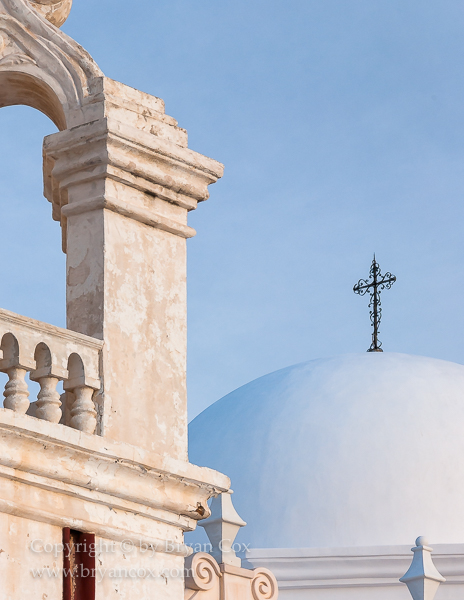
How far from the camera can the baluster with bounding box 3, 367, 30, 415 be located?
673cm

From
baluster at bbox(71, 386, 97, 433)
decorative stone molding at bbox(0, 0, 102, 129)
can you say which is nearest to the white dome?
decorative stone molding at bbox(0, 0, 102, 129)

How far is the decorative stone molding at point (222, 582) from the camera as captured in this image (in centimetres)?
988

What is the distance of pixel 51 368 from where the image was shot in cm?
693

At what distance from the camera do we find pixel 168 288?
767 cm

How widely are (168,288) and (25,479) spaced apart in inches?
62.0

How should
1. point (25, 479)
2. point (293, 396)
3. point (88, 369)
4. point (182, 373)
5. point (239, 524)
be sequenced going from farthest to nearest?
point (293, 396), point (239, 524), point (182, 373), point (88, 369), point (25, 479)

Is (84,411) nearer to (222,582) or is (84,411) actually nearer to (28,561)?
(28,561)

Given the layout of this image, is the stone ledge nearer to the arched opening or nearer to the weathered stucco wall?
the weathered stucco wall

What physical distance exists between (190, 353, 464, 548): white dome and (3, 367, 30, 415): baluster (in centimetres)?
1056

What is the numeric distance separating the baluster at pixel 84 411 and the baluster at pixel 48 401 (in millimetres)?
88

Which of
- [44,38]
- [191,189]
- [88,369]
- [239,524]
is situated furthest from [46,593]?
[239,524]

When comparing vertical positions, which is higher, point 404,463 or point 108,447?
point 404,463

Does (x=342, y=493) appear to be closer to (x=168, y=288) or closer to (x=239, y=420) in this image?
(x=239, y=420)

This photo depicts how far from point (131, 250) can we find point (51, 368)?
0.92m
